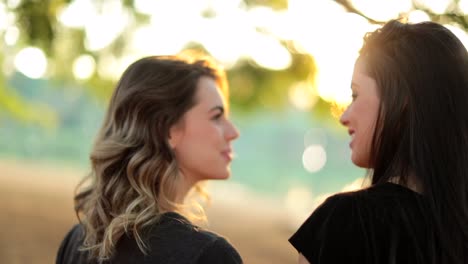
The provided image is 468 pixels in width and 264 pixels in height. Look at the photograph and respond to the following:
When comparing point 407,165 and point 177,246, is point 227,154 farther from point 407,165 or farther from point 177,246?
point 407,165

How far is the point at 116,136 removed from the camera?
132 inches

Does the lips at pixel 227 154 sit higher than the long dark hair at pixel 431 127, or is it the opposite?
the long dark hair at pixel 431 127

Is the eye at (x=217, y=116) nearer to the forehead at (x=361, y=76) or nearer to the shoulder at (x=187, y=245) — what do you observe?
the shoulder at (x=187, y=245)

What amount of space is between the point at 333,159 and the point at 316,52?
66494 mm

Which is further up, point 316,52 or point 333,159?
point 316,52

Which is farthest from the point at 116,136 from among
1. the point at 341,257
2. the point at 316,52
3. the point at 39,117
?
the point at 39,117

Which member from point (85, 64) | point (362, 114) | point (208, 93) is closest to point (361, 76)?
point (362, 114)

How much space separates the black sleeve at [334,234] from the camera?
231 centimetres

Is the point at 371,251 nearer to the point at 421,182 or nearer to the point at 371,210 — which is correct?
the point at 371,210

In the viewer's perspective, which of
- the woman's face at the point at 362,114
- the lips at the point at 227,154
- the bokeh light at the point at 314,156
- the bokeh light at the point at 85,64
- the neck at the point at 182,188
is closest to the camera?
the woman's face at the point at 362,114

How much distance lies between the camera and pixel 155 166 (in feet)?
10.7

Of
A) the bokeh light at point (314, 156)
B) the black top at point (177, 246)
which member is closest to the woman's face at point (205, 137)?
the black top at point (177, 246)

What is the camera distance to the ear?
3.41 m

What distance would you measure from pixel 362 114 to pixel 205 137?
1.18m
